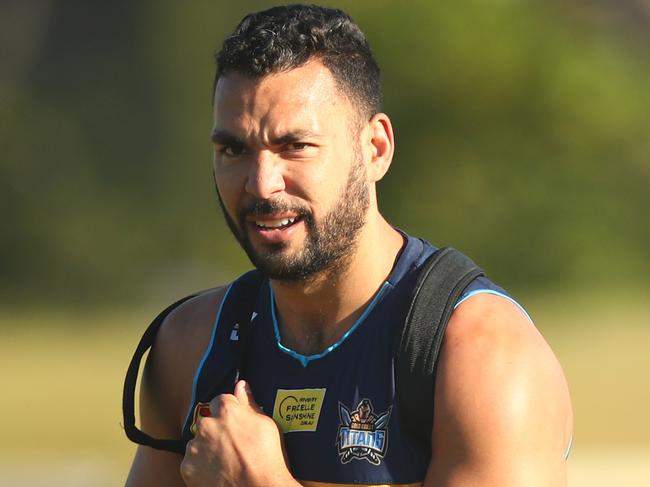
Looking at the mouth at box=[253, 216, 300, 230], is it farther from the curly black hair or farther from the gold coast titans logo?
the gold coast titans logo

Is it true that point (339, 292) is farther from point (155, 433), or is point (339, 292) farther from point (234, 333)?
point (155, 433)

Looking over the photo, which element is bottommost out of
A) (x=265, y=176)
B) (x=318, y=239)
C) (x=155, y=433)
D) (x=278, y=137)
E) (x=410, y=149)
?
(x=155, y=433)

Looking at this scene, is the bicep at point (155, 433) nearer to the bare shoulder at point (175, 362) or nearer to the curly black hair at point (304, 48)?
the bare shoulder at point (175, 362)

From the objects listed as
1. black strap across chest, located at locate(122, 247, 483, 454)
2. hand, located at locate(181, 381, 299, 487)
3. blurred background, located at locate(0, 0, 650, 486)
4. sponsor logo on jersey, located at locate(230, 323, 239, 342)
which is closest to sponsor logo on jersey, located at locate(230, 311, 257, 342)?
sponsor logo on jersey, located at locate(230, 323, 239, 342)

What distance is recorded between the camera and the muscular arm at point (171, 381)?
3568 millimetres

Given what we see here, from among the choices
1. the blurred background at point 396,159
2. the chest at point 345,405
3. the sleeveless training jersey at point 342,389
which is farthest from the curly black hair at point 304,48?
the blurred background at point 396,159

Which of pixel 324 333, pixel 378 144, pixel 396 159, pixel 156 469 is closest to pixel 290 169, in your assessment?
pixel 378 144

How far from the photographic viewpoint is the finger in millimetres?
3283

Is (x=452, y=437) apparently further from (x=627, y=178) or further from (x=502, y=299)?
(x=627, y=178)

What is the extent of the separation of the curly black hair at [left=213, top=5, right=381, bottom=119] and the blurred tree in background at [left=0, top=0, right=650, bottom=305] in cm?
1776

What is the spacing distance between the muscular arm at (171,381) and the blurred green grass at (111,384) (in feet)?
18.2

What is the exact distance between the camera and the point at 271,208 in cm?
319

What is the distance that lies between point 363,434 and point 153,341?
0.89m

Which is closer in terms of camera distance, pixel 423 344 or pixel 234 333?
pixel 423 344
